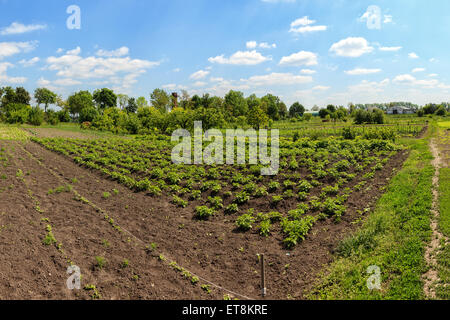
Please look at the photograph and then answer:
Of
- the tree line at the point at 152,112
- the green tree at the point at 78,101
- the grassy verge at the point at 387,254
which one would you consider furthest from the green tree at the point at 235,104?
the grassy verge at the point at 387,254

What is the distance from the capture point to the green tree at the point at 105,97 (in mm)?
70694

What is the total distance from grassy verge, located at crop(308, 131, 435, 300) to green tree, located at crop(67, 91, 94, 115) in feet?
243

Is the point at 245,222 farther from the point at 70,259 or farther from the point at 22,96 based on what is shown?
the point at 22,96

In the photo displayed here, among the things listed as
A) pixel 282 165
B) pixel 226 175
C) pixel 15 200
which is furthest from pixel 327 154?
pixel 15 200

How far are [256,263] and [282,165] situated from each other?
9.73 m

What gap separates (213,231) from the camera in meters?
9.24

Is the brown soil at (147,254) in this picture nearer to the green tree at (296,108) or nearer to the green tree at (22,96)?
the green tree at (22,96)

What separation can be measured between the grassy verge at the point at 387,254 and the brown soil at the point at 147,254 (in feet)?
1.55

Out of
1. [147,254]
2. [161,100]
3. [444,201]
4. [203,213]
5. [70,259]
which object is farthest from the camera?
[161,100]

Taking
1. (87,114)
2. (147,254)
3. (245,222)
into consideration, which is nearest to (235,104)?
(87,114)

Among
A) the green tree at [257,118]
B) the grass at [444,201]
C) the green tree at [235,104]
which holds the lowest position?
the grass at [444,201]

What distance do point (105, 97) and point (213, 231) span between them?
70700 mm

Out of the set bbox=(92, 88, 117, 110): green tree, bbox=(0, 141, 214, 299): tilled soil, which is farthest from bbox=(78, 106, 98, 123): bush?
bbox=(0, 141, 214, 299): tilled soil

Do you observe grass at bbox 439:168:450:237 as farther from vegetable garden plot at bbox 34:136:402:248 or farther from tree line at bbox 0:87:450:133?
tree line at bbox 0:87:450:133
